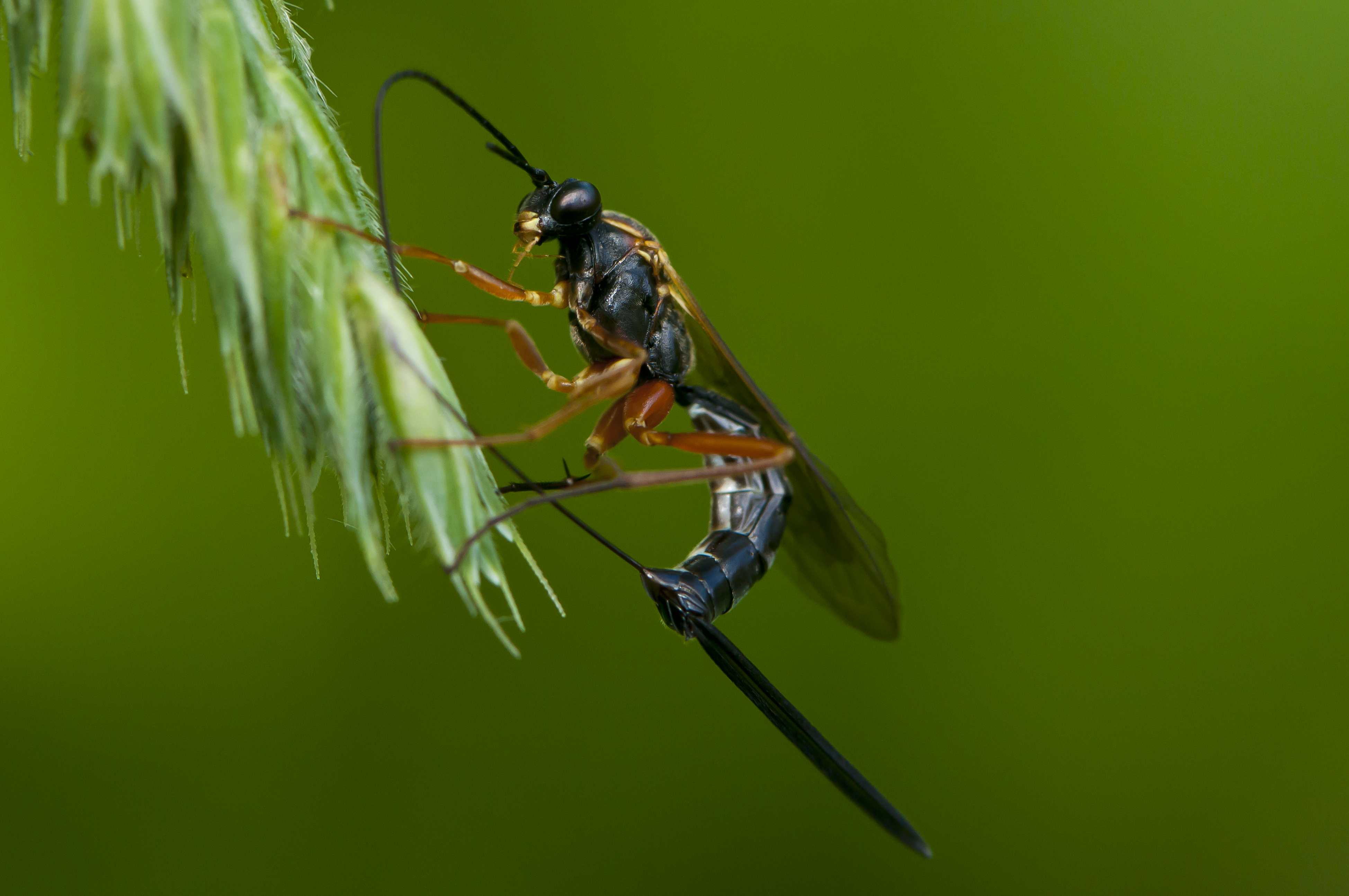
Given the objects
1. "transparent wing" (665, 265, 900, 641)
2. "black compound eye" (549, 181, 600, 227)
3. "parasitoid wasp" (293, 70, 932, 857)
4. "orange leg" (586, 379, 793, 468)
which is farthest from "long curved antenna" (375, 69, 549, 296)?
"orange leg" (586, 379, 793, 468)

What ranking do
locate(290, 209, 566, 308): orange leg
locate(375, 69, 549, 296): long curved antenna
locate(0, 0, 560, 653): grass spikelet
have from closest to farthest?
locate(0, 0, 560, 653): grass spikelet → locate(375, 69, 549, 296): long curved antenna → locate(290, 209, 566, 308): orange leg

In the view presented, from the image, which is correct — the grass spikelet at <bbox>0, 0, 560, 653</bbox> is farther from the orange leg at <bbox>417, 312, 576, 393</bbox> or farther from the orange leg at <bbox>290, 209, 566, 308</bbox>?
the orange leg at <bbox>417, 312, 576, 393</bbox>

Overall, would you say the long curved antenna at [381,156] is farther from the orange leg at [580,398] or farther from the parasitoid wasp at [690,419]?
the orange leg at [580,398]

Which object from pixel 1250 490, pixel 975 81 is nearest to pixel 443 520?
pixel 975 81

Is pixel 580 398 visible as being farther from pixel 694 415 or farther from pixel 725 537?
pixel 694 415

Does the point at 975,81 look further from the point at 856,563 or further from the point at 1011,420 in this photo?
the point at 856,563

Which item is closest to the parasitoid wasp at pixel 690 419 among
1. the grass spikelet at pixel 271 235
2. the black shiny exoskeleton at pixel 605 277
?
the black shiny exoskeleton at pixel 605 277

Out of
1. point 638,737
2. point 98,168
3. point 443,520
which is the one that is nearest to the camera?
point 98,168
